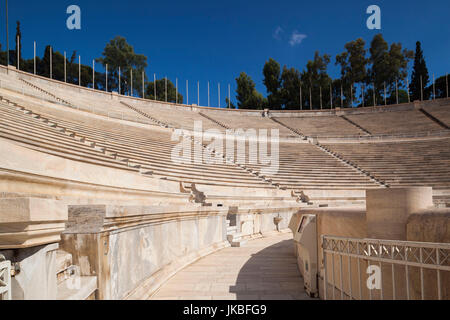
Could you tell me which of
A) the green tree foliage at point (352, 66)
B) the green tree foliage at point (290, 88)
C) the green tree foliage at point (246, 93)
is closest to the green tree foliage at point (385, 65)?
the green tree foliage at point (352, 66)

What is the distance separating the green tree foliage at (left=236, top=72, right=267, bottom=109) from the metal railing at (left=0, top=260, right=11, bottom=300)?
49923 millimetres

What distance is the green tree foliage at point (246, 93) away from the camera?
50250mm

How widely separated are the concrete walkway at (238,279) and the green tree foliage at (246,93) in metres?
44.1

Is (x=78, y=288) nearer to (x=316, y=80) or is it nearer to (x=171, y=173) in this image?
(x=171, y=173)

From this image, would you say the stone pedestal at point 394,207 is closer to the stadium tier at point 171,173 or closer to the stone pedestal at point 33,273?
the stadium tier at point 171,173

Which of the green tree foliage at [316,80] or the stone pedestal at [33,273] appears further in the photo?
the green tree foliage at [316,80]

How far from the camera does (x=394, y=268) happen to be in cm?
343

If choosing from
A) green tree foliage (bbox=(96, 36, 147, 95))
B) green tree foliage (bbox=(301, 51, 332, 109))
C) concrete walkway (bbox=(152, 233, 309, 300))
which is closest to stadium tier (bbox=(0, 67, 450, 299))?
concrete walkway (bbox=(152, 233, 309, 300))

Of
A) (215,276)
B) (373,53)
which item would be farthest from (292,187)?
(373,53)

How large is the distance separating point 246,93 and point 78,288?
2009 inches

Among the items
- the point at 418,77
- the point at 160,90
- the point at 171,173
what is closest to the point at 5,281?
the point at 171,173

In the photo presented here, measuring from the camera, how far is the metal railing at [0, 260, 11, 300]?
61.7 inches

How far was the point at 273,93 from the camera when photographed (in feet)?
169
